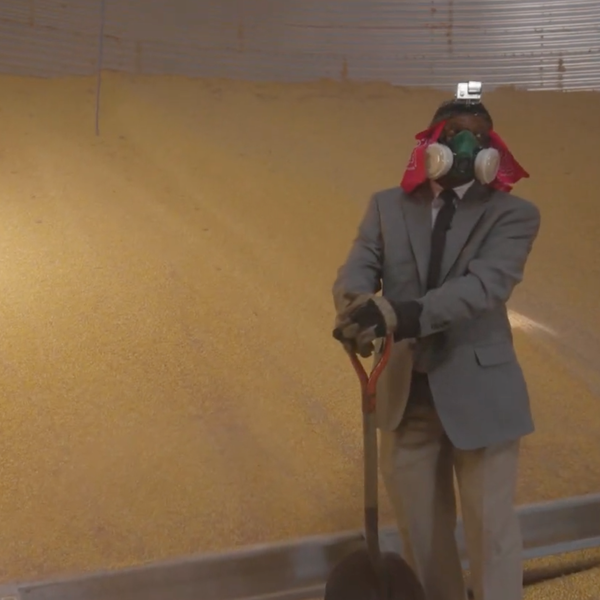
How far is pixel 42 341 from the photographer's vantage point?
3.17m

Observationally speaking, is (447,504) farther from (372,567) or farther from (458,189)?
(458,189)

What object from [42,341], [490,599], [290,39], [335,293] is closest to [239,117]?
[290,39]

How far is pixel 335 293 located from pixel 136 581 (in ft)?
3.30

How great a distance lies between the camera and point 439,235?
176 cm

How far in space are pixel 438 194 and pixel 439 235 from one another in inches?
4.0

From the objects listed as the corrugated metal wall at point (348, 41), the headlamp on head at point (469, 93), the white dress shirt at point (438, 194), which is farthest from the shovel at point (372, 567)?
the corrugated metal wall at point (348, 41)

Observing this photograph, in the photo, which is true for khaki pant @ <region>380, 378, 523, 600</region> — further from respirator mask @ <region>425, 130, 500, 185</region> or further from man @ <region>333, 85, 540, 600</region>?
respirator mask @ <region>425, 130, 500, 185</region>

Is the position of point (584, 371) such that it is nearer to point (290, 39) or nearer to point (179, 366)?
point (179, 366)

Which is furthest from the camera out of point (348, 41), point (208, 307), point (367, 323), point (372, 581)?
point (348, 41)

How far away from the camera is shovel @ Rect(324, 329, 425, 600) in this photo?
1.71 metres

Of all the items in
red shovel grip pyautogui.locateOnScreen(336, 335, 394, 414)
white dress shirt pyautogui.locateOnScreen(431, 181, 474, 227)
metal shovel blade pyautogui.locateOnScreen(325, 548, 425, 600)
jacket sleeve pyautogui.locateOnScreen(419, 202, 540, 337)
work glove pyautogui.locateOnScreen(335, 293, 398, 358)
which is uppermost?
white dress shirt pyautogui.locateOnScreen(431, 181, 474, 227)

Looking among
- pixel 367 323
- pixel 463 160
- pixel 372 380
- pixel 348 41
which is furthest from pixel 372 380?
pixel 348 41

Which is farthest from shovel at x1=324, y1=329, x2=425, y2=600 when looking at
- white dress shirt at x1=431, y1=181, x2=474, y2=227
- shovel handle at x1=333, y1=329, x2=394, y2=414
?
white dress shirt at x1=431, y1=181, x2=474, y2=227

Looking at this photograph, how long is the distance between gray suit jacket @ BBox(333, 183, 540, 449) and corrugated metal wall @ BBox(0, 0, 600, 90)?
4.26 metres
